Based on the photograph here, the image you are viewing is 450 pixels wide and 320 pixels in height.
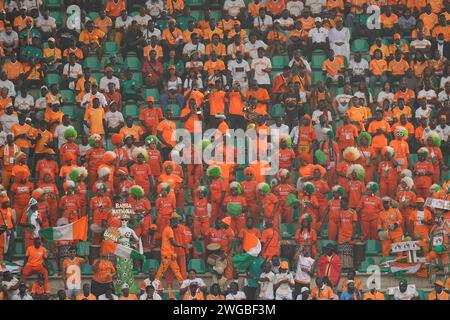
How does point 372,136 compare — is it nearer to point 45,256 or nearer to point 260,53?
point 260,53

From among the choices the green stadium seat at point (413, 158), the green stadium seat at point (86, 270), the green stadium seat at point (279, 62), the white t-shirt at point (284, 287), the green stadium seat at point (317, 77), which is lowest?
the white t-shirt at point (284, 287)

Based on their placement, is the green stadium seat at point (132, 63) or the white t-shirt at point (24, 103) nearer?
the white t-shirt at point (24, 103)

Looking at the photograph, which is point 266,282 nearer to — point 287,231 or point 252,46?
point 287,231

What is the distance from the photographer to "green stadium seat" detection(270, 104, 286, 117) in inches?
1017

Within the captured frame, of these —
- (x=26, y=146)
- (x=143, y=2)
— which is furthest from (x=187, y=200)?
(x=143, y=2)

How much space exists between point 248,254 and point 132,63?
16.8 ft

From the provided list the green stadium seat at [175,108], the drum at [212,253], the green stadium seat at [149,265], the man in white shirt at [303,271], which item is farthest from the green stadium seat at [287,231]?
the green stadium seat at [175,108]

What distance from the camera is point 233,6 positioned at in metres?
27.6

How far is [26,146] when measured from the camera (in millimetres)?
25219

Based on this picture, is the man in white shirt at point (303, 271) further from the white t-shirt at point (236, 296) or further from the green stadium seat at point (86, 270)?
the green stadium seat at point (86, 270)

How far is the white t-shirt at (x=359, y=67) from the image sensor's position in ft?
87.1

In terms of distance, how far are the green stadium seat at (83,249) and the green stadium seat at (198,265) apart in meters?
1.53

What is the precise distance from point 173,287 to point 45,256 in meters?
1.93
